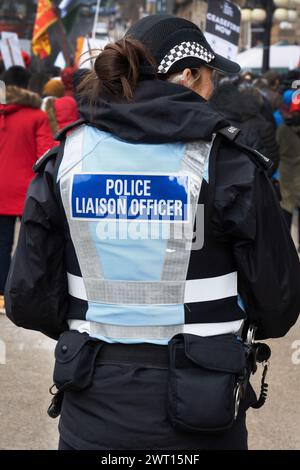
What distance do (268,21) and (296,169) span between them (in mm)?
12267

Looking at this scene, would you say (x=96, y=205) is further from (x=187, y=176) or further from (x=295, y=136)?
(x=295, y=136)

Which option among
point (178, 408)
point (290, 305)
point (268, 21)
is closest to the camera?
point (178, 408)

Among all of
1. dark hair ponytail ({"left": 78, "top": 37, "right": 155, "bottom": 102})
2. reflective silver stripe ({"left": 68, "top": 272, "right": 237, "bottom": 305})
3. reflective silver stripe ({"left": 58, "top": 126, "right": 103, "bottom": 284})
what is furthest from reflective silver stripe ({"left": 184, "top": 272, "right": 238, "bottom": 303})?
dark hair ponytail ({"left": 78, "top": 37, "right": 155, "bottom": 102})

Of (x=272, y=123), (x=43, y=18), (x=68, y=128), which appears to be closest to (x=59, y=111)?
(x=272, y=123)

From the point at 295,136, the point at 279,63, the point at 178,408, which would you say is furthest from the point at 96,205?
the point at 279,63

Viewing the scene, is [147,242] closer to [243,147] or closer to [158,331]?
[158,331]

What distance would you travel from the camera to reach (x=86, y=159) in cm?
228

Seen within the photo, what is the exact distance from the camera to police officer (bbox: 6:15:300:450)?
2182 mm

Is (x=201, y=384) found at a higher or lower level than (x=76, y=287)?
lower

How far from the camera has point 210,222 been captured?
2.20m

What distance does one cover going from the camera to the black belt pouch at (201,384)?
215cm

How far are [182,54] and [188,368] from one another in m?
0.86

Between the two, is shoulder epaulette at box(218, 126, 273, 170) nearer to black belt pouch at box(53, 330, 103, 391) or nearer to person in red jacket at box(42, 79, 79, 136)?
black belt pouch at box(53, 330, 103, 391)
